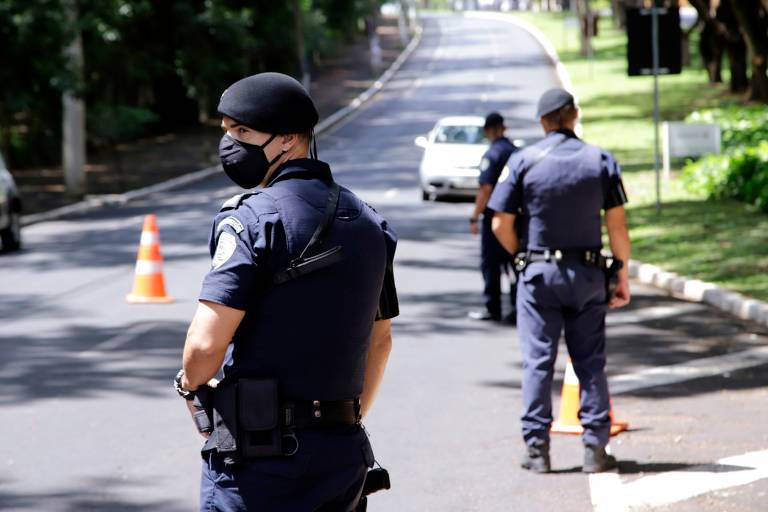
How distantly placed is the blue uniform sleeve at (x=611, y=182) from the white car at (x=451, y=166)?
1715 cm

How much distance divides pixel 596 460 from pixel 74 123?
24278 millimetres

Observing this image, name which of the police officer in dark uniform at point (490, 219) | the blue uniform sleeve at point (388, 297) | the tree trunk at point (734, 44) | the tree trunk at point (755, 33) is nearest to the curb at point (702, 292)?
the police officer in dark uniform at point (490, 219)

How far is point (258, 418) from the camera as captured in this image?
3.49 m

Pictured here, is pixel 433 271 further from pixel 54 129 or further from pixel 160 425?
pixel 54 129

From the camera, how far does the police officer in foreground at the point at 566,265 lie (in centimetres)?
703

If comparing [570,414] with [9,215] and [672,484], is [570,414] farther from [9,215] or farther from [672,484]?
[9,215]

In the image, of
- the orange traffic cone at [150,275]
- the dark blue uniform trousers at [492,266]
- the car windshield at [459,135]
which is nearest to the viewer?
the dark blue uniform trousers at [492,266]

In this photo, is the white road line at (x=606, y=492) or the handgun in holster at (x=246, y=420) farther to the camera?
the white road line at (x=606, y=492)

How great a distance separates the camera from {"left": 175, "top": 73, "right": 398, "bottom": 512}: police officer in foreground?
11.4 feet

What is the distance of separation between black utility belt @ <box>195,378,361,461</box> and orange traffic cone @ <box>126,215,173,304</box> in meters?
10.1

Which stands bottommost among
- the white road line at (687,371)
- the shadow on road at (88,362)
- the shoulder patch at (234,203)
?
the white road line at (687,371)

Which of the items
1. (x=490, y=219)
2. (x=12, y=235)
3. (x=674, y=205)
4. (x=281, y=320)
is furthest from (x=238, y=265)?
(x=674, y=205)

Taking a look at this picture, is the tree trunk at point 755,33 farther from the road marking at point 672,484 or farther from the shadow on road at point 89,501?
the shadow on road at point 89,501

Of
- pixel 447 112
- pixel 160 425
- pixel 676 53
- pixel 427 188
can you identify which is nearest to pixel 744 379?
pixel 160 425
